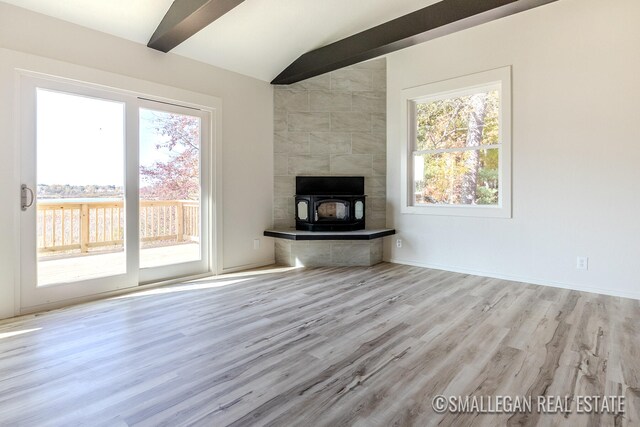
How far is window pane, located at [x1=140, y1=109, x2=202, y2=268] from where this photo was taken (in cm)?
358

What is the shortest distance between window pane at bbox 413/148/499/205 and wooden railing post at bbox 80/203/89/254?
381 centimetres

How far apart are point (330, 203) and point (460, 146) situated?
1.82 m

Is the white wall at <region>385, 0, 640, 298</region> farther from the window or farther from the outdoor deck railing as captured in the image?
the outdoor deck railing

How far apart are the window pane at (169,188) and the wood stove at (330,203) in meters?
1.40

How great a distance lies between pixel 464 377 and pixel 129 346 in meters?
2.03

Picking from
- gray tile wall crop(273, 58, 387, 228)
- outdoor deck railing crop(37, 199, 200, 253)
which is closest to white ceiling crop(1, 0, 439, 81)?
gray tile wall crop(273, 58, 387, 228)

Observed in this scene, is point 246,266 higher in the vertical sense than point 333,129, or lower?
lower

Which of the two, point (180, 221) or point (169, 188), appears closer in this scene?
point (169, 188)

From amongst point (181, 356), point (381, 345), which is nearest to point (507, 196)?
point (381, 345)

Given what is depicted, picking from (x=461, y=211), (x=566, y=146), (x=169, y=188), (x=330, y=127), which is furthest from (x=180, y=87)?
(x=566, y=146)

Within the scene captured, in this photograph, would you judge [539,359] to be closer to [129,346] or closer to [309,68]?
[129,346]

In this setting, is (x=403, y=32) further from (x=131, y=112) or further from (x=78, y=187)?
(x=78, y=187)

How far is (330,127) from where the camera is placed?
15.8 feet

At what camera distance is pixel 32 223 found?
9.39ft
